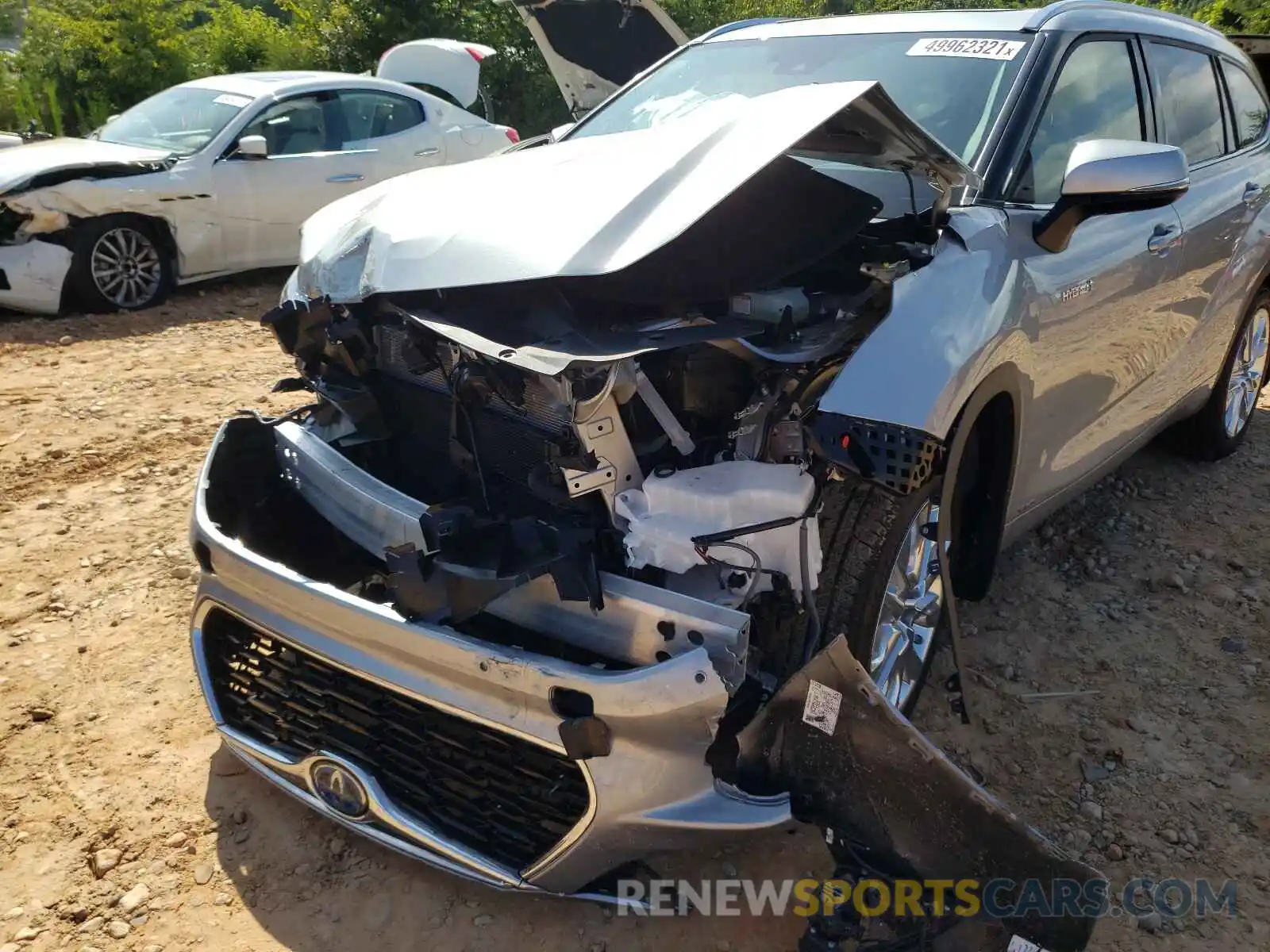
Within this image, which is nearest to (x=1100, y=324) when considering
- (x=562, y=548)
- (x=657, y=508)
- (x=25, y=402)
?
(x=657, y=508)

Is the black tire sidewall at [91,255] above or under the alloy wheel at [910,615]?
above

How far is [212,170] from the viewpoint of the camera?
7.00 metres

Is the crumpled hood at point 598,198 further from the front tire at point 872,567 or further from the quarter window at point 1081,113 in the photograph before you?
the front tire at point 872,567

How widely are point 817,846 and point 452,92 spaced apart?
7533 mm

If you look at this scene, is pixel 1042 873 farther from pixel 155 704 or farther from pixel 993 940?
pixel 155 704

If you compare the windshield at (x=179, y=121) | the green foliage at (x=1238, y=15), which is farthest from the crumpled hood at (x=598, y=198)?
the green foliage at (x=1238, y=15)

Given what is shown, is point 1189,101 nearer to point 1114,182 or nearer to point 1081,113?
point 1081,113

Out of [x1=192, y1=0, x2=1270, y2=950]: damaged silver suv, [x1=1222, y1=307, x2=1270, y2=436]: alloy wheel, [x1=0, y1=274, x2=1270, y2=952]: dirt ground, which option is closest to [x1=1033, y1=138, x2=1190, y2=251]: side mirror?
[x1=192, y1=0, x2=1270, y2=950]: damaged silver suv

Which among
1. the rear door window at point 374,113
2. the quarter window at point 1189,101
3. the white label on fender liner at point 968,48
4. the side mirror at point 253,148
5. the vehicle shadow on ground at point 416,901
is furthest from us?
the rear door window at point 374,113

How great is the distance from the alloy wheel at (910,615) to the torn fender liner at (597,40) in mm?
2811

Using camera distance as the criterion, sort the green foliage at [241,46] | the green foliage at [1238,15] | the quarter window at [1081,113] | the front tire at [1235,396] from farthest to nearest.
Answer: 1. the green foliage at [1238,15]
2. the green foliage at [241,46]
3. the front tire at [1235,396]
4. the quarter window at [1081,113]

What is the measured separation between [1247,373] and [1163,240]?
6.03ft

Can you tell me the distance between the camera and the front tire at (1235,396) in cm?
438

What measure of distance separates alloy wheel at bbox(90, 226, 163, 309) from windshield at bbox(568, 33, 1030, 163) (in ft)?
14.1
